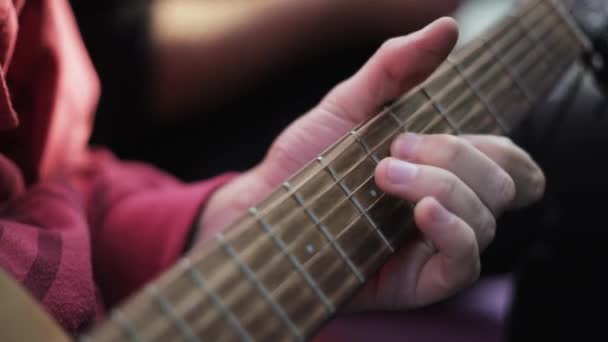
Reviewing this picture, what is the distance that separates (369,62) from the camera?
381mm

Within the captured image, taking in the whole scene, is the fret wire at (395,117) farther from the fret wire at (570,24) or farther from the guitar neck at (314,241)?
the fret wire at (570,24)

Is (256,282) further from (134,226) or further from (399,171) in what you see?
(134,226)

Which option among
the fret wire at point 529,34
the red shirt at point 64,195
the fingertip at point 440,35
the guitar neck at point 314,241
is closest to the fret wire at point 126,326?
the guitar neck at point 314,241

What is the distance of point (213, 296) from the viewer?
0.78 feet

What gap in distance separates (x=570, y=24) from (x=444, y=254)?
0.28 meters

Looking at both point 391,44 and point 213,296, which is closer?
point 213,296

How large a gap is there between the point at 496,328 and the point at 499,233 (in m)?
0.10

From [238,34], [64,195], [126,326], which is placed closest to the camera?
[126,326]

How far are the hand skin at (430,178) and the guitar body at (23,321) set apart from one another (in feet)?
0.58

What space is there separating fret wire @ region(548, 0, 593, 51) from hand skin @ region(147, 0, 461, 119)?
0.18m

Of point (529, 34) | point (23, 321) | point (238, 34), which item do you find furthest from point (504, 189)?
point (238, 34)

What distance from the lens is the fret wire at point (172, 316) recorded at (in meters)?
0.23

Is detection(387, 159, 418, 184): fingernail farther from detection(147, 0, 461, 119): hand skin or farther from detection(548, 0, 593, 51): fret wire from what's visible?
detection(147, 0, 461, 119): hand skin

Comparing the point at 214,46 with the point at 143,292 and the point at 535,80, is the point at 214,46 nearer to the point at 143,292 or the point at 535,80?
the point at 535,80
